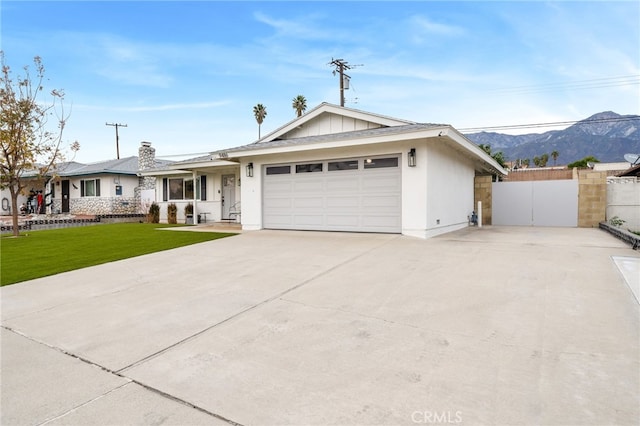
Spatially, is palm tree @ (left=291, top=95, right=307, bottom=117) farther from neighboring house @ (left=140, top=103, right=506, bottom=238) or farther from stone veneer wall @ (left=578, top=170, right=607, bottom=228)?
stone veneer wall @ (left=578, top=170, right=607, bottom=228)

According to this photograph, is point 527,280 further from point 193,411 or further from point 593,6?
point 593,6

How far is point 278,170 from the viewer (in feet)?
38.5

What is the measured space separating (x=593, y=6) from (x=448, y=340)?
651 inches

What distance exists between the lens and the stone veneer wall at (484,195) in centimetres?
1459

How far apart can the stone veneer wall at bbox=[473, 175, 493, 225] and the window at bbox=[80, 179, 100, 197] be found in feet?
71.4

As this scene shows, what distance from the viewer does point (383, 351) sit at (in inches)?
109

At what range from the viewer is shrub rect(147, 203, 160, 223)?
60.6ft

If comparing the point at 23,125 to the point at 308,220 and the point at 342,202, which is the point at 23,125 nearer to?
the point at 308,220

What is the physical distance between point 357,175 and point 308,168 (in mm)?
1768

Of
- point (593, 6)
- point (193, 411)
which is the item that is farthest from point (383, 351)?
point (593, 6)

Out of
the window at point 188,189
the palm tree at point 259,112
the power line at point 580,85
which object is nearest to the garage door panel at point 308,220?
the window at point 188,189

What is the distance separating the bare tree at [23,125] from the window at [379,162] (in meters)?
11.2

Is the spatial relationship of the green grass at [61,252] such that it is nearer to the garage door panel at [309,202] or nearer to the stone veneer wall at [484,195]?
the garage door panel at [309,202]

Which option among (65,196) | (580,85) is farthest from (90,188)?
(580,85)
